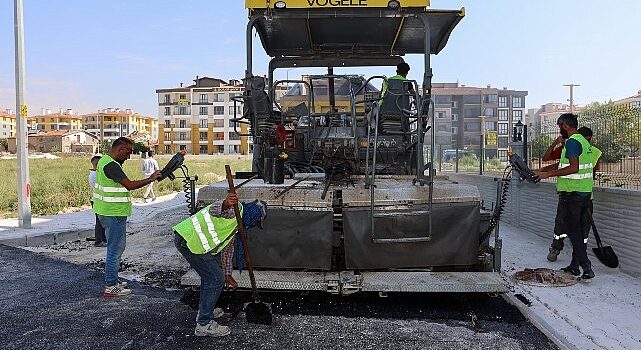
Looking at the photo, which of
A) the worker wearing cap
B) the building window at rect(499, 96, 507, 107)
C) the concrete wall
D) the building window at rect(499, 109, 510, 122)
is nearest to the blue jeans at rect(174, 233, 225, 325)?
the worker wearing cap

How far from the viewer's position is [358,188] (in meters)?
5.36

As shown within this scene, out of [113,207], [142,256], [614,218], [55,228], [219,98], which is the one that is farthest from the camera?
[219,98]

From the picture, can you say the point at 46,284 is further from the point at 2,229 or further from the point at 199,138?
the point at 199,138

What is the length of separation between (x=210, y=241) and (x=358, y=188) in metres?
1.51

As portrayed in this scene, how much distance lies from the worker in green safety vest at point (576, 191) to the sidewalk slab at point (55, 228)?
25.3 feet

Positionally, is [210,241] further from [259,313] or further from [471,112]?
[471,112]

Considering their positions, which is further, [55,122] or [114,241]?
[55,122]

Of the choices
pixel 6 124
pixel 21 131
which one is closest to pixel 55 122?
pixel 6 124

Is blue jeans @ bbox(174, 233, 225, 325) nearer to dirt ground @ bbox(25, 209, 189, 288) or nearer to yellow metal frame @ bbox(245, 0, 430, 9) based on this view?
dirt ground @ bbox(25, 209, 189, 288)

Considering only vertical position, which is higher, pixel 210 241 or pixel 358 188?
pixel 358 188

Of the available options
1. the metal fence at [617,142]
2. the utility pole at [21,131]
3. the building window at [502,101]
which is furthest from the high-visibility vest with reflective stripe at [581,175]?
the building window at [502,101]

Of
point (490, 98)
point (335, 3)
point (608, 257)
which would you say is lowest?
point (608, 257)

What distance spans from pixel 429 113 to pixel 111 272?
12.3 ft

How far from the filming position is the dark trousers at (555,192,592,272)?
251 inches
